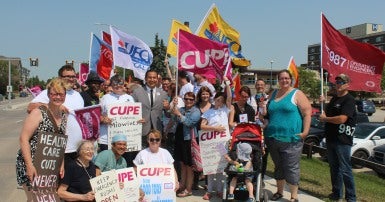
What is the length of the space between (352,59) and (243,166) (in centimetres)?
316

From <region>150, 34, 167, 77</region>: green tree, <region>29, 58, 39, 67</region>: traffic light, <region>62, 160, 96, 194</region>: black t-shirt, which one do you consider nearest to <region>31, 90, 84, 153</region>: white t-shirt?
<region>62, 160, 96, 194</region>: black t-shirt

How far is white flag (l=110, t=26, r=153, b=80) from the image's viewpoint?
31.8 feet

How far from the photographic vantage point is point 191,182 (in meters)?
7.81

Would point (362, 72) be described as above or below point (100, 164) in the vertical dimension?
above

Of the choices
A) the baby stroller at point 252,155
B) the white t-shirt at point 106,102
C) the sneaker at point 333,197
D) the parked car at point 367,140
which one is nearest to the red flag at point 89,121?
the white t-shirt at point 106,102

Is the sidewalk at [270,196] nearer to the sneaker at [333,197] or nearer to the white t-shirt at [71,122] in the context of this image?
the sneaker at [333,197]

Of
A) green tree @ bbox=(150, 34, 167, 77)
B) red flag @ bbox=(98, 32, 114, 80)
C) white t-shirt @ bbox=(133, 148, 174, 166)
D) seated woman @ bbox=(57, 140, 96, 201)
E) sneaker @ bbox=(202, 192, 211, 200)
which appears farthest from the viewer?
green tree @ bbox=(150, 34, 167, 77)

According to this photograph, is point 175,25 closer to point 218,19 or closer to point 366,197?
point 218,19

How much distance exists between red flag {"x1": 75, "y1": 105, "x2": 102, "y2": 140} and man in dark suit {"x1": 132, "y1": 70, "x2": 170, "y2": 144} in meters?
1.09

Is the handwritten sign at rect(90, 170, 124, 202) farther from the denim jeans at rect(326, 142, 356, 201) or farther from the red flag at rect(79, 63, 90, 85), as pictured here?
the red flag at rect(79, 63, 90, 85)

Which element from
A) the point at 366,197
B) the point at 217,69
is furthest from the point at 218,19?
the point at 366,197

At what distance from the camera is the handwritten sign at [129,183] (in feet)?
18.8

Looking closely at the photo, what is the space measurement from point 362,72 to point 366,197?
236 cm

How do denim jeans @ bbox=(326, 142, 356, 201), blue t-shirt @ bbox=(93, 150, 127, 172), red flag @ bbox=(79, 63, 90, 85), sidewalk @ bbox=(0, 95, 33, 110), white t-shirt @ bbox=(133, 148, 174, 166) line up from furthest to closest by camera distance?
sidewalk @ bbox=(0, 95, 33, 110)
red flag @ bbox=(79, 63, 90, 85)
denim jeans @ bbox=(326, 142, 356, 201)
white t-shirt @ bbox=(133, 148, 174, 166)
blue t-shirt @ bbox=(93, 150, 127, 172)
